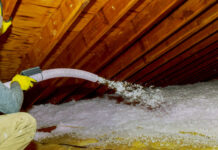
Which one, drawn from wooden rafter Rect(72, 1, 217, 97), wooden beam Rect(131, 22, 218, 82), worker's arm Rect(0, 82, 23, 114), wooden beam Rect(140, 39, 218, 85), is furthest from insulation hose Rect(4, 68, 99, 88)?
wooden beam Rect(140, 39, 218, 85)

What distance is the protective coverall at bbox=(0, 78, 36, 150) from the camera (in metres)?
1.10

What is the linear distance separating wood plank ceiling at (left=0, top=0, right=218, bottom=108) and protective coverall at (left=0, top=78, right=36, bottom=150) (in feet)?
2.84

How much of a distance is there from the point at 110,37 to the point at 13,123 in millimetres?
1539

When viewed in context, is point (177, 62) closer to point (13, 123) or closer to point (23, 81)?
point (23, 81)

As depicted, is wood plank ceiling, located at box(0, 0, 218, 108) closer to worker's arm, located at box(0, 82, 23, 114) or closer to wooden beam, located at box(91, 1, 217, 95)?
wooden beam, located at box(91, 1, 217, 95)

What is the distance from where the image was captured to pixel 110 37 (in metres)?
2.35

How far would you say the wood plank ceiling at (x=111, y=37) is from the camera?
73.3 inches

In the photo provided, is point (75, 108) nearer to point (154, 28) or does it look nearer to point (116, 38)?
point (116, 38)

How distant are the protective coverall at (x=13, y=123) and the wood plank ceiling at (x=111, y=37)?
86 cm

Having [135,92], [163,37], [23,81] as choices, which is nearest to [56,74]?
[23,81]

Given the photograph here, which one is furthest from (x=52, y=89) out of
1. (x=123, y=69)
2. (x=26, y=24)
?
(x=26, y=24)

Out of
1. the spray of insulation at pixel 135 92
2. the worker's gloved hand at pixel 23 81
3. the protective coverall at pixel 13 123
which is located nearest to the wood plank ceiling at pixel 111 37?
the spray of insulation at pixel 135 92

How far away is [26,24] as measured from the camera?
6.48 feet

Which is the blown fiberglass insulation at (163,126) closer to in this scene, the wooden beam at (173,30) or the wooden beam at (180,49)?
the wooden beam at (180,49)
